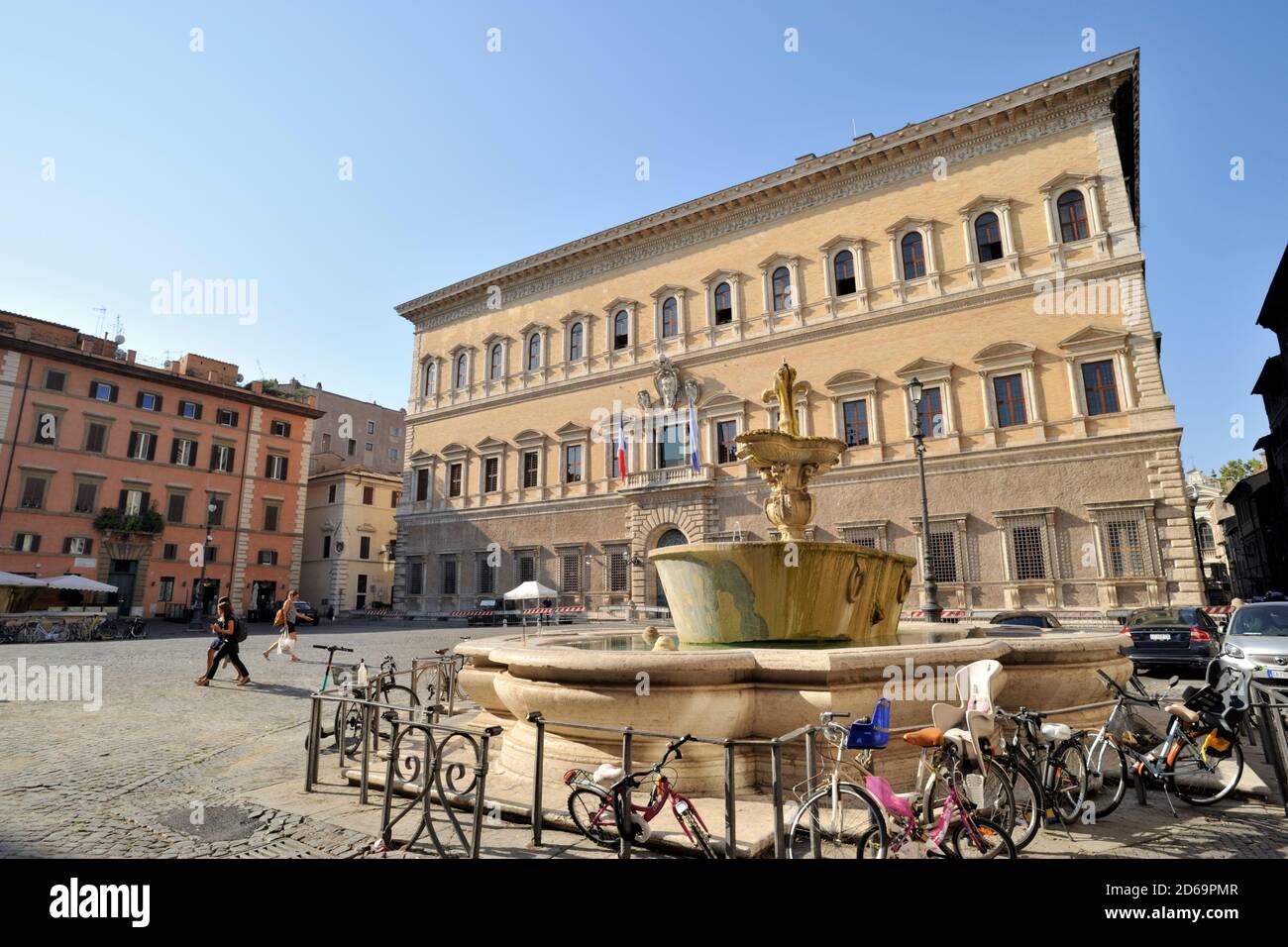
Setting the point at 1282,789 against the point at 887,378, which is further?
the point at 887,378

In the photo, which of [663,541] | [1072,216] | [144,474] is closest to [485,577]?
[663,541]

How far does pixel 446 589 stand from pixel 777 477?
28.8 meters

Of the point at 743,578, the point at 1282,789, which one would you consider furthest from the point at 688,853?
the point at 1282,789

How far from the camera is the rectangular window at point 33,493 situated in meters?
30.8

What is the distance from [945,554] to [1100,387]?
719 cm

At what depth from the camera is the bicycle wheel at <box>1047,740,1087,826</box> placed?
435 centimetres

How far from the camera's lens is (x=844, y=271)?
88.2 feet

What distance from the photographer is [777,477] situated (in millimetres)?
8766

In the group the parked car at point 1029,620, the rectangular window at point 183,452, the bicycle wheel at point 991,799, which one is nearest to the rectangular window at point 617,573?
the parked car at point 1029,620

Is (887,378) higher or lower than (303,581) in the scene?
higher

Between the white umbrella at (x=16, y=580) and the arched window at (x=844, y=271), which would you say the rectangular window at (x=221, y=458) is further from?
the arched window at (x=844, y=271)

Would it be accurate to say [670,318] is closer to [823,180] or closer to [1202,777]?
[823,180]
